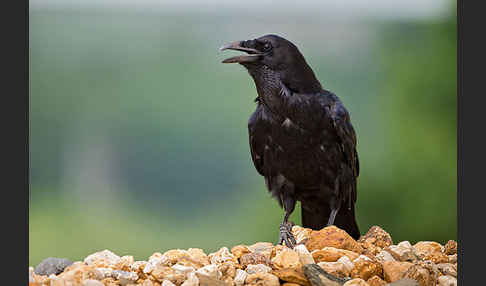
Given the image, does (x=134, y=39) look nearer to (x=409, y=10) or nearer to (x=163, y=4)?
(x=163, y=4)

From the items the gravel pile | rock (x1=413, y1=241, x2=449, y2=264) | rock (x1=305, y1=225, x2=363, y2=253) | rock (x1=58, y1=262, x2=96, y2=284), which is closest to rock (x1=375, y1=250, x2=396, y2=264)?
the gravel pile

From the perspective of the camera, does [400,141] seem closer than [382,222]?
Yes

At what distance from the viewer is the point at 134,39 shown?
3.20 meters

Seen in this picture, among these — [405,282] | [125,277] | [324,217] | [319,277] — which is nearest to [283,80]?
[324,217]

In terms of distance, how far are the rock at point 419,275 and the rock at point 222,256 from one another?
0.86 meters

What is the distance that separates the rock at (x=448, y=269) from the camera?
3.42m

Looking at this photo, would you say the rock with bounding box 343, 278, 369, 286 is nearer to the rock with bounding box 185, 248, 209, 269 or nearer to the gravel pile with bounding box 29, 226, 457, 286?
the gravel pile with bounding box 29, 226, 457, 286

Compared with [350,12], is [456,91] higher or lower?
lower

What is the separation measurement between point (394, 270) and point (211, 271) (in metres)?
0.91

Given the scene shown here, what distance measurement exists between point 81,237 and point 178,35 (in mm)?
1116

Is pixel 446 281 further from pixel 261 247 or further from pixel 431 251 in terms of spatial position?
pixel 261 247

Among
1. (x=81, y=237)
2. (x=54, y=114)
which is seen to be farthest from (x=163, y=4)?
(x=81, y=237)

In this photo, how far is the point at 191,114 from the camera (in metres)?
3.36

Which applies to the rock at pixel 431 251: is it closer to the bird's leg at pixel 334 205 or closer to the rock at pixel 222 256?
the bird's leg at pixel 334 205
